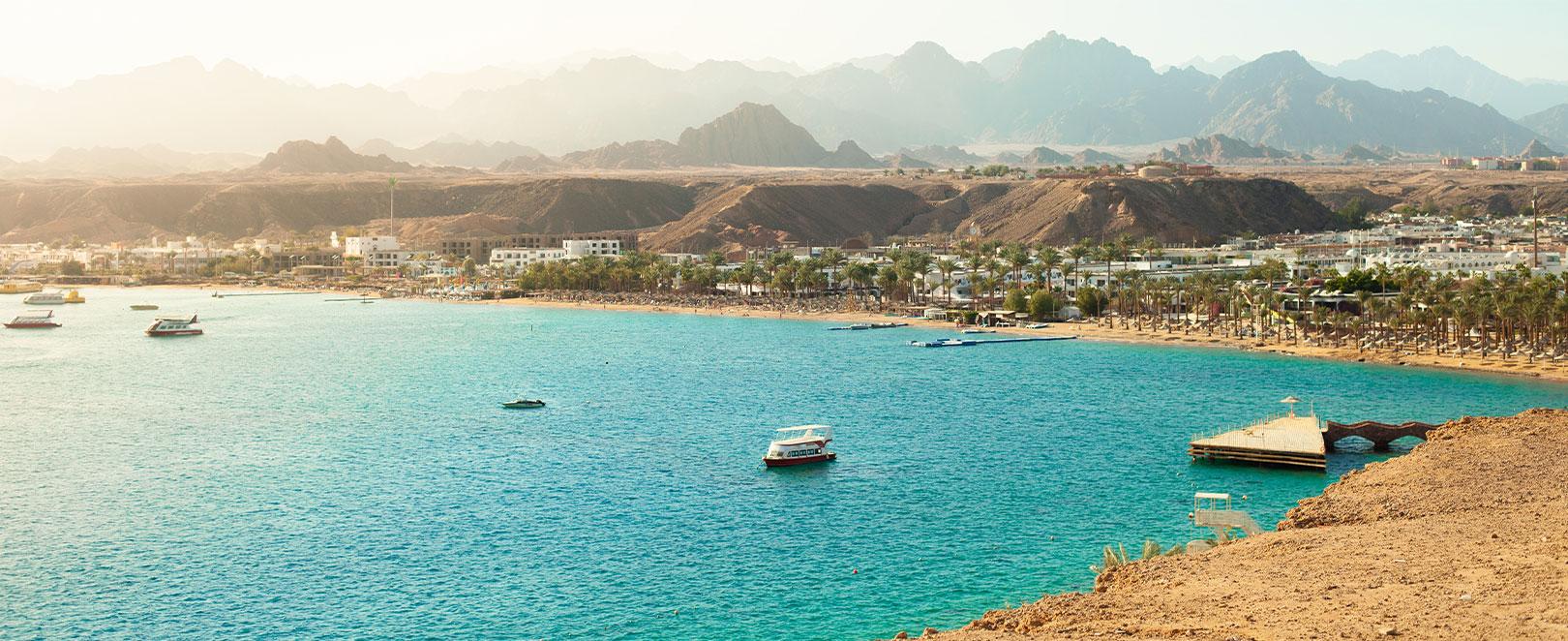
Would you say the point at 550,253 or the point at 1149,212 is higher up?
the point at 1149,212

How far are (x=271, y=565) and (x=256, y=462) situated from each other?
15.8 metres

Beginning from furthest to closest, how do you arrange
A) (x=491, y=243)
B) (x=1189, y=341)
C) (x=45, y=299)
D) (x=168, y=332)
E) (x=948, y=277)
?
(x=491, y=243) < (x=45, y=299) < (x=948, y=277) < (x=168, y=332) < (x=1189, y=341)

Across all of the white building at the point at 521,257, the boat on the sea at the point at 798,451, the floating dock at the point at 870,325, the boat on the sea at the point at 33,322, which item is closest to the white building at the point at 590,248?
the white building at the point at 521,257

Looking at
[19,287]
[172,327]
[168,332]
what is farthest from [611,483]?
[19,287]

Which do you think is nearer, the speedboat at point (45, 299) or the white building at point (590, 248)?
the speedboat at point (45, 299)

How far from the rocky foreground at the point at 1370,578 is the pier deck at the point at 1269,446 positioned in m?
6.94

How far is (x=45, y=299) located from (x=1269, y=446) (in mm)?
134004

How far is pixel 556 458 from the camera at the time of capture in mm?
51250

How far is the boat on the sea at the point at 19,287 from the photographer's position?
16388 centimetres

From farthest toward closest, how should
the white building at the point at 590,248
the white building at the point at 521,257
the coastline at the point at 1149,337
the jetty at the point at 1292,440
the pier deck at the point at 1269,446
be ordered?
the white building at the point at 590,248, the white building at the point at 521,257, the coastline at the point at 1149,337, the jetty at the point at 1292,440, the pier deck at the point at 1269,446

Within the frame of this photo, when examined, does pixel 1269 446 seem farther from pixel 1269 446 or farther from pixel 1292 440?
pixel 1292 440

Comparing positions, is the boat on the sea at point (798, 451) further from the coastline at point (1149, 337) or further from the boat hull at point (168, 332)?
the boat hull at point (168, 332)

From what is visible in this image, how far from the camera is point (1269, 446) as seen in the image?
159ft

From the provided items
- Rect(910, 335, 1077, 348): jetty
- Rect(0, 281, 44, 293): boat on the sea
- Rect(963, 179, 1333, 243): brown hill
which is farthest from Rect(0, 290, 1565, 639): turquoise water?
Rect(963, 179, 1333, 243): brown hill
